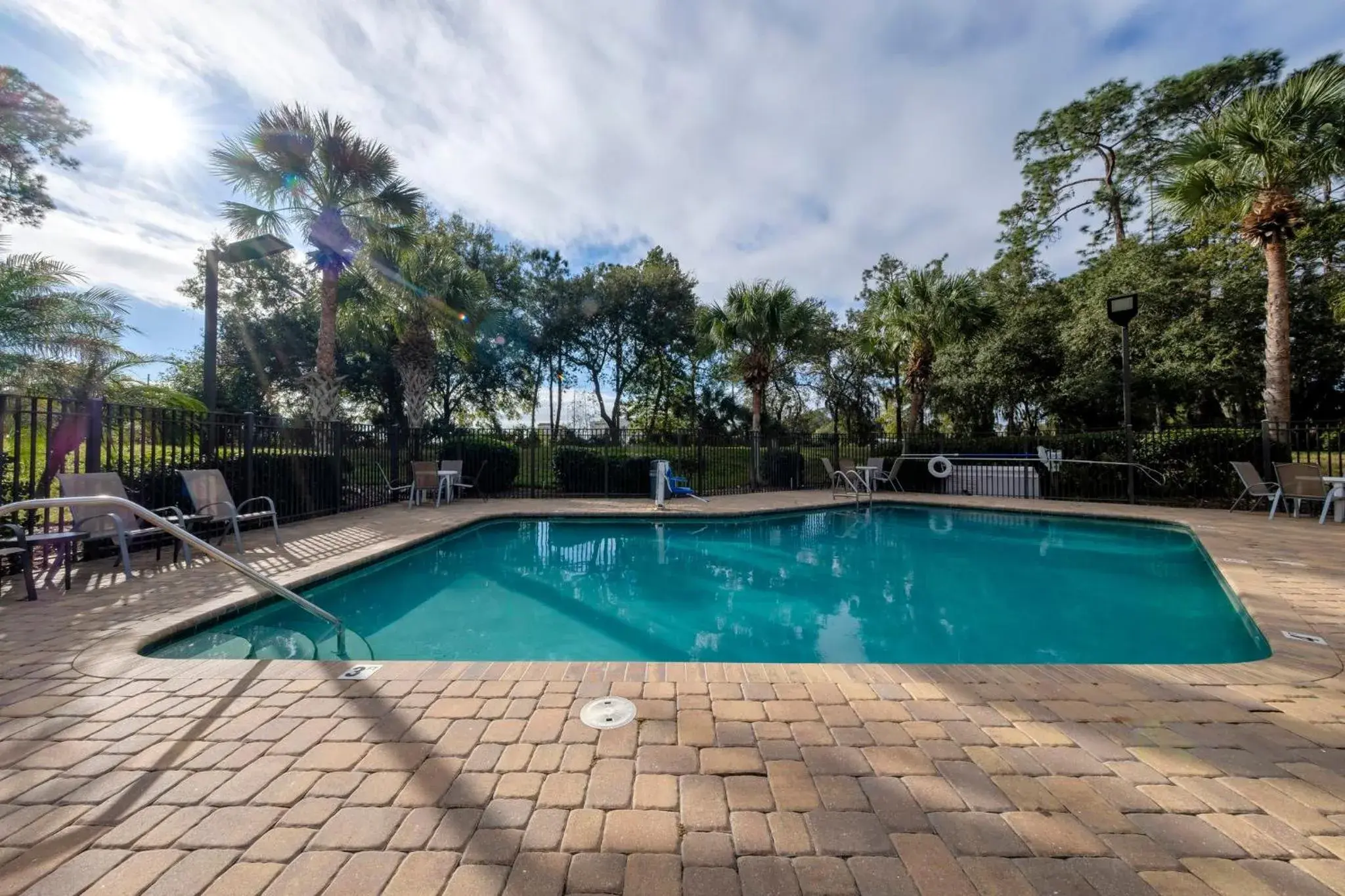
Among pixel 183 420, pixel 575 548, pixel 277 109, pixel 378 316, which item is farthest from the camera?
pixel 378 316

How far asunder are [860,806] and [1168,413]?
2150 cm

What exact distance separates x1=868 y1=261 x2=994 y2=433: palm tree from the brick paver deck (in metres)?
11.5

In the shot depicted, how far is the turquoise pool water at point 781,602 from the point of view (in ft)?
12.0

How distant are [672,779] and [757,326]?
12282 millimetres

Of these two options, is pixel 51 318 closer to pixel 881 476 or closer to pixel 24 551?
pixel 24 551

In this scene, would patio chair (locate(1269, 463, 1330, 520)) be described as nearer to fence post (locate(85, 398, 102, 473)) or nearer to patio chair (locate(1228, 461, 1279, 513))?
patio chair (locate(1228, 461, 1279, 513))

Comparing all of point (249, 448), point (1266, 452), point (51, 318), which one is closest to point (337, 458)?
point (249, 448)

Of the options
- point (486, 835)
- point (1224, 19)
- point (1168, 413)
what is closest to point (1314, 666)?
point (486, 835)

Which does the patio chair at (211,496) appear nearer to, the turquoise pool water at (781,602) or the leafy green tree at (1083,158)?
the turquoise pool water at (781,602)

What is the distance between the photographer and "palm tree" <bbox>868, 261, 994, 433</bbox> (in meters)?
12.9

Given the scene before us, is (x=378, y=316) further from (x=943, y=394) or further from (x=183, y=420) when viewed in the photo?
(x=943, y=394)

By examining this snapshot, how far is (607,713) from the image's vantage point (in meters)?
2.14

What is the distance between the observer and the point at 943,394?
18.5m

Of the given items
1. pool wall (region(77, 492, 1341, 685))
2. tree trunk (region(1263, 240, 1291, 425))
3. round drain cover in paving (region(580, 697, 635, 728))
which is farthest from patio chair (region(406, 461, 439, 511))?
tree trunk (region(1263, 240, 1291, 425))
